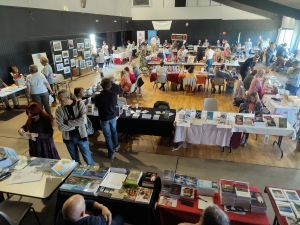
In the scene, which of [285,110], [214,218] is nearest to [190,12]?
[285,110]

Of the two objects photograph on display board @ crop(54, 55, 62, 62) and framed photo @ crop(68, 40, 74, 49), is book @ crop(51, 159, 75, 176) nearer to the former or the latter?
photograph on display board @ crop(54, 55, 62, 62)

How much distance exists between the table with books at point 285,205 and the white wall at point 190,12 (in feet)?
56.2

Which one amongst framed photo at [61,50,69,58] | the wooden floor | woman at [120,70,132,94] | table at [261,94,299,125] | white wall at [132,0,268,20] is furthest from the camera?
white wall at [132,0,268,20]

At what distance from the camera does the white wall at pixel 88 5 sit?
7.38 meters

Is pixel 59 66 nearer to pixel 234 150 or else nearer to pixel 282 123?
pixel 234 150

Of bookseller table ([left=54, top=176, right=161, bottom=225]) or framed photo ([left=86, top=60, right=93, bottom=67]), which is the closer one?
bookseller table ([left=54, top=176, right=161, bottom=225])

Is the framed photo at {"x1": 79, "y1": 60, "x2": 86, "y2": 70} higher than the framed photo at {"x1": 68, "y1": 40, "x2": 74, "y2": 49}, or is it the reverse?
the framed photo at {"x1": 68, "y1": 40, "x2": 74, "y2": 49}

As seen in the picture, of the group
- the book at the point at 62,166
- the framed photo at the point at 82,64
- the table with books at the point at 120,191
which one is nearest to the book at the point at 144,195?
the table with books at the point at 120,191

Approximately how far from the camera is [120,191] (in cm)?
240

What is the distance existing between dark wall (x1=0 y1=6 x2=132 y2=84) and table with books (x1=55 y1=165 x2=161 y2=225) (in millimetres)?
6452

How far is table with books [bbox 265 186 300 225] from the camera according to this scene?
6.82ft

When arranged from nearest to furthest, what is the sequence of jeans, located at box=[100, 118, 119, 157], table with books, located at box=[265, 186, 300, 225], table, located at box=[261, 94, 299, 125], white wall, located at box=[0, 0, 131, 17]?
table with books, located at box=[265, 186, 300, 225], jeans, located at box=[100, 118, 119, 157], table, located at box=[261, 94, 299, 125], white wall, located at box=[0, 0, 131, 17]

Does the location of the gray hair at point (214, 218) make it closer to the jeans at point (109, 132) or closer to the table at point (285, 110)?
the jeans at point (109, 132)

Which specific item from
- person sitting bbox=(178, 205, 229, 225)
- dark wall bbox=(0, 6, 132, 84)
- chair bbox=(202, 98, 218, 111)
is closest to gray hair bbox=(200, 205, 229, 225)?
person sitting bbox=(178, 205, 229, 225)
